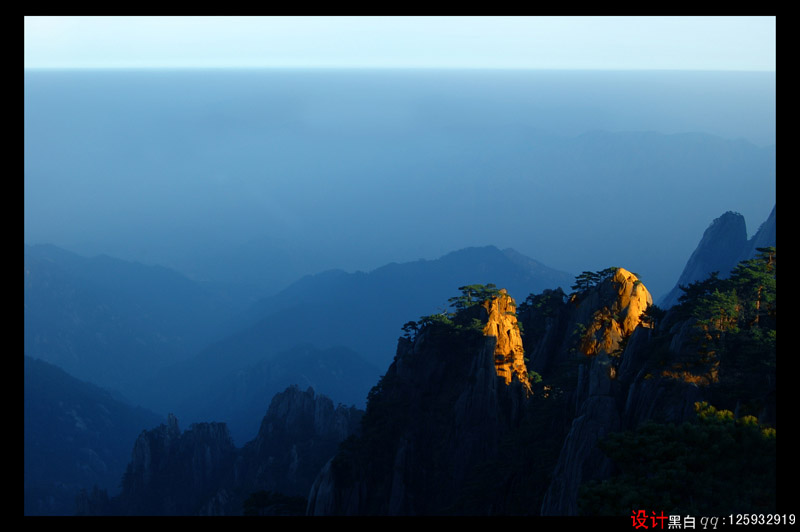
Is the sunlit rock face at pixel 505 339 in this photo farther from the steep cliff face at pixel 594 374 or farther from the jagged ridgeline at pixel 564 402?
the steep cliff face at pixel 594 374

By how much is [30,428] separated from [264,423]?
65766 mm

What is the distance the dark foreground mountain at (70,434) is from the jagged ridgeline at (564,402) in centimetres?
8203

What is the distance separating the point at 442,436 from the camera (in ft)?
139

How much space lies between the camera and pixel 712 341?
27.8 metres

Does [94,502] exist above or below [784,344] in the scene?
below

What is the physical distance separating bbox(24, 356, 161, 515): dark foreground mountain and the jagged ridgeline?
82035 millimetres

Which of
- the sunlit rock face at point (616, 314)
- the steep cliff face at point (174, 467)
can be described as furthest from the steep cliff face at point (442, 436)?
the steep cliff face at point (174, 467)

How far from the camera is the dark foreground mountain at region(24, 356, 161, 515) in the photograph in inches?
4673

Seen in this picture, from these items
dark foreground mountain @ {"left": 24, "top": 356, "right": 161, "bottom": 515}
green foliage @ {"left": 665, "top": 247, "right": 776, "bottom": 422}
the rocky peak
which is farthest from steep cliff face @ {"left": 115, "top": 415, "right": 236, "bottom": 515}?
green foliage @ {"left": 665, "top": 247, "right": 776, "bottom": 422}

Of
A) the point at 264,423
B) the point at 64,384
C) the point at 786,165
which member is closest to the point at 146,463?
the point at 264,423

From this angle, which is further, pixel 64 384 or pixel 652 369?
pixel 64 384

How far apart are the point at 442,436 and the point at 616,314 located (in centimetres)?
1204

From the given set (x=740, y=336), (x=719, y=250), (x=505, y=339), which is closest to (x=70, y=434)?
(x=719, y=250)
